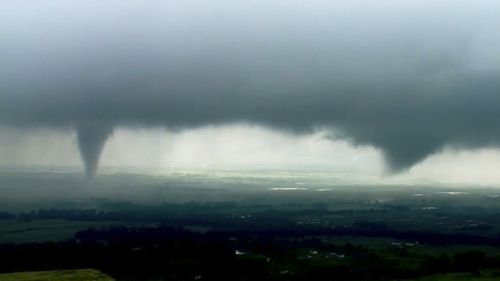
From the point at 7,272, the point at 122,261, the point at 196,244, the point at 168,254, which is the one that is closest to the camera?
the point at 7,272

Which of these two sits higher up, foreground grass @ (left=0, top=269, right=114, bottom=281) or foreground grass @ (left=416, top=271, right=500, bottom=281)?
foreground grass @ (left=416, top=271, right=500, bottom=281)

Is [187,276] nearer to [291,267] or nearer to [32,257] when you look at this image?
[291,267]

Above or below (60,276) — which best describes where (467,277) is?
above

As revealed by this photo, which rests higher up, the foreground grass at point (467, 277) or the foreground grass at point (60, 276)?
A: the foreground grass at point (467, 277)

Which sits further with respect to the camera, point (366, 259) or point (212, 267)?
point (366, 259)

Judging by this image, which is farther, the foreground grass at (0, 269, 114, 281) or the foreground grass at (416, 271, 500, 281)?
the foreground grass at (416, 271, 500, 281)

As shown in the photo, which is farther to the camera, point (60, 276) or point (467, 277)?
point (467, 277)

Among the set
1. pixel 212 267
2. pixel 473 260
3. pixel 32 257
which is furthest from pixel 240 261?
pixel 473 260

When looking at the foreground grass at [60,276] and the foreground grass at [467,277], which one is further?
the foreground grass at [467,277]
